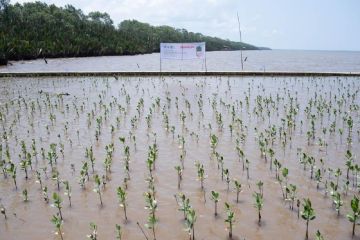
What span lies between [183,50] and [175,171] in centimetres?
1737

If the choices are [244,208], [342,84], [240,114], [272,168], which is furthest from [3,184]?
[342,84]

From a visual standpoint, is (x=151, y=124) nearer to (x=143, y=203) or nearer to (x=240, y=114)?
(x=240, y=114)

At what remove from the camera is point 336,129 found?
34.0 feet

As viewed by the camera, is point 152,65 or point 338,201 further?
point 152,65

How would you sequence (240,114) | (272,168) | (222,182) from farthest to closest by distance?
(240,114) < (272,168) < (222,182)

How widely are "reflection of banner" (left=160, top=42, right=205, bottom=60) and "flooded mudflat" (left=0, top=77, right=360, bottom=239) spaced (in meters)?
9.74

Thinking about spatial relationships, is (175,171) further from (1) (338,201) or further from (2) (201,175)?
(1) (338,201)

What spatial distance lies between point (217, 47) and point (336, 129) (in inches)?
6507

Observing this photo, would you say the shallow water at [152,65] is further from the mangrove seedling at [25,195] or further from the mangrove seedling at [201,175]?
the mangrove seedling at [25,195]

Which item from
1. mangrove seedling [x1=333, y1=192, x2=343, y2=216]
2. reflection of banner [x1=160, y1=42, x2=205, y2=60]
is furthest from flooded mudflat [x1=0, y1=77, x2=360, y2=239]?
reflection of banner [x1=160, y1=42, x2=205, y2=60]

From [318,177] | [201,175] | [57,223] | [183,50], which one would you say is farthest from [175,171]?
[183,50]

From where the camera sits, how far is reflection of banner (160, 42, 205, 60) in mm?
23828

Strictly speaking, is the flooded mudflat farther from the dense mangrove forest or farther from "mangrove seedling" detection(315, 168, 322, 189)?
the dense mangrove forest

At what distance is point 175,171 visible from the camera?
292 inches
